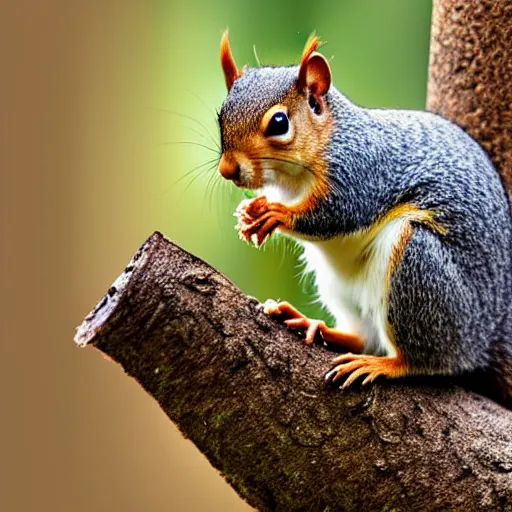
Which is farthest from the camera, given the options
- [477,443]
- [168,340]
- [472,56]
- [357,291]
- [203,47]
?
[203,47]

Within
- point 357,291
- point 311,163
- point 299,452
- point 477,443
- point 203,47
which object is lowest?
point 477,443

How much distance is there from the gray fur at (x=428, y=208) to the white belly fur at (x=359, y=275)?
0.09 feet

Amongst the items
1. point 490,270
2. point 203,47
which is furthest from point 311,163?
point 203,47

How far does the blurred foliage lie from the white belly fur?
405mm

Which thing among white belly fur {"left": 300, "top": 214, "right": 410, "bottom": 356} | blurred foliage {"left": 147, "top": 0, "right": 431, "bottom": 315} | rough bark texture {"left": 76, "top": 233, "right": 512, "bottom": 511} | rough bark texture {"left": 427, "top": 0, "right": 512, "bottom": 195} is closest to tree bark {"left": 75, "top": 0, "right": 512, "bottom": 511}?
rough bark texture {"left": 76, "top": 233, "right": 512, "bottom": 511}

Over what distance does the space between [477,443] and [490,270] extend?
276 mm

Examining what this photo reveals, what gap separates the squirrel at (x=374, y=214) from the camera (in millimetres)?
1187

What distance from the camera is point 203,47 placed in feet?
6.66

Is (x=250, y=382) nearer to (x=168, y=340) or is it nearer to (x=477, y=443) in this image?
(x=168, y=340)

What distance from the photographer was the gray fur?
122cm

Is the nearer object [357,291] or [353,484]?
[353,484]

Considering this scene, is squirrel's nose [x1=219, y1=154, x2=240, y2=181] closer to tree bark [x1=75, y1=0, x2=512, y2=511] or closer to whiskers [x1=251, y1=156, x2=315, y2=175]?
whiskers [x1=251, y1=156, x2=315, y2=175]

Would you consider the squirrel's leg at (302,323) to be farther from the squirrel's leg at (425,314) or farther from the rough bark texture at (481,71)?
the rough bark texture at (481,71)

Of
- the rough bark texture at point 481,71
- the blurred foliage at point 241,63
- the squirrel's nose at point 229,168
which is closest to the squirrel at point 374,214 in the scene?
the squirrel's nose at point 229,168
